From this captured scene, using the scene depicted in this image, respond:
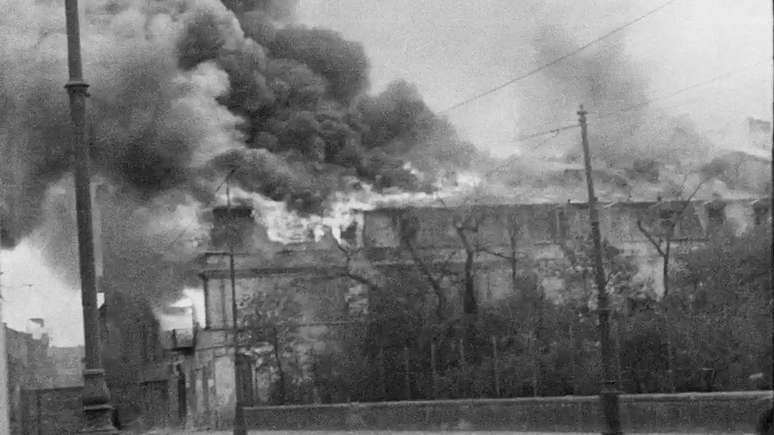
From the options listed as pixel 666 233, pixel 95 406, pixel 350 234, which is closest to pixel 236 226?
pixel 350 234

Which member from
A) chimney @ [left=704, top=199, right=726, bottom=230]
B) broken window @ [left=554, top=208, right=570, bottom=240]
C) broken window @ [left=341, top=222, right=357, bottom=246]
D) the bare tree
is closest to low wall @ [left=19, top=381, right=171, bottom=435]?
broken window @ [left=341, top=222, right=357, bottom=246]

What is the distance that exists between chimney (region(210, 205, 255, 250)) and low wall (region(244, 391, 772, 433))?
1066cm

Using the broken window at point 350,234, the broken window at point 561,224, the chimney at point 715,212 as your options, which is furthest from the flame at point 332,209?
the chimney at point 715,212

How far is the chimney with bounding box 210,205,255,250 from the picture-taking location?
203 feet

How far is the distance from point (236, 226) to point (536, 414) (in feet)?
91.8

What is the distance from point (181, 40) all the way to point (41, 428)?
19.3 metres

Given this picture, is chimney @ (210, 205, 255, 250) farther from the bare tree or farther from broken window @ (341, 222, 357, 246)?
the bare tree

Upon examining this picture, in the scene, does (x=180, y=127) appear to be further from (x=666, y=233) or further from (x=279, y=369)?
(x=666, y=233)

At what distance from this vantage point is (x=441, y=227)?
59.9 m

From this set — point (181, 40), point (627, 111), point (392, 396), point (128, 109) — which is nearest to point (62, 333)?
point (128, 109)

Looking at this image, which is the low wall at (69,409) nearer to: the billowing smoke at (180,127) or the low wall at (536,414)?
the billowing smoke at (180,127)

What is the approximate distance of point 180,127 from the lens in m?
63.2

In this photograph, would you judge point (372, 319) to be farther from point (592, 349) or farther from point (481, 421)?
point (481, 421)

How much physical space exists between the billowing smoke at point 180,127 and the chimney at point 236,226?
0.75m
